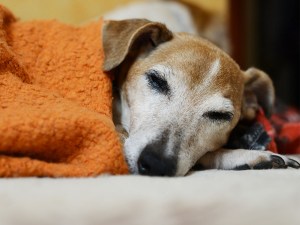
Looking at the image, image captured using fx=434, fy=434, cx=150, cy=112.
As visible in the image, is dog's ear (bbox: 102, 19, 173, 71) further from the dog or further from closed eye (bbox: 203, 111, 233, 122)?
the dog

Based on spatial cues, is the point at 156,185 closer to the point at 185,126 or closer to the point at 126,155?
the point at 126,155

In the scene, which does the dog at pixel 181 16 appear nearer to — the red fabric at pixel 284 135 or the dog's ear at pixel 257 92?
the dog's ear at pixel 257 92

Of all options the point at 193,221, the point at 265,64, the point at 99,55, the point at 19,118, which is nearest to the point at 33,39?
the point at 99,55

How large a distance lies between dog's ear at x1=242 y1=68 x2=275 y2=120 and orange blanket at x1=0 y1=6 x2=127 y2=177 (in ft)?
2.24

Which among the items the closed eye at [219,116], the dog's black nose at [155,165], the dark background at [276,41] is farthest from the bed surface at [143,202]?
the dark background at [276,41]

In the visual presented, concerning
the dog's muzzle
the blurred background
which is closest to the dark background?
the blurred background

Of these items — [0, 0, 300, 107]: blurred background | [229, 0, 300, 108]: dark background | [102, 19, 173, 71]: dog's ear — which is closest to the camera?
[102, 19, 173, 71]: dog's ear

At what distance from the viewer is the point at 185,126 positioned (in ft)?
4.83

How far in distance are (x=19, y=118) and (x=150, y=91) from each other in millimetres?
560

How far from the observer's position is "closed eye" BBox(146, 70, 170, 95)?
157 cm

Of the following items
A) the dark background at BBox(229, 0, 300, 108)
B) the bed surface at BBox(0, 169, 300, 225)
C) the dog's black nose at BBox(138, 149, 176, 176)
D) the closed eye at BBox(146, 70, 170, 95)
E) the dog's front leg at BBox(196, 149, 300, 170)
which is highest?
the closed eye at BBox(146, 70, 170, 95)

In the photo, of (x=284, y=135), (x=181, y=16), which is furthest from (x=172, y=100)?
(x=181, y=16)

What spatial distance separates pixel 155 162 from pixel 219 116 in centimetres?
44

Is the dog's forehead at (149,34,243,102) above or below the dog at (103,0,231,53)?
above
